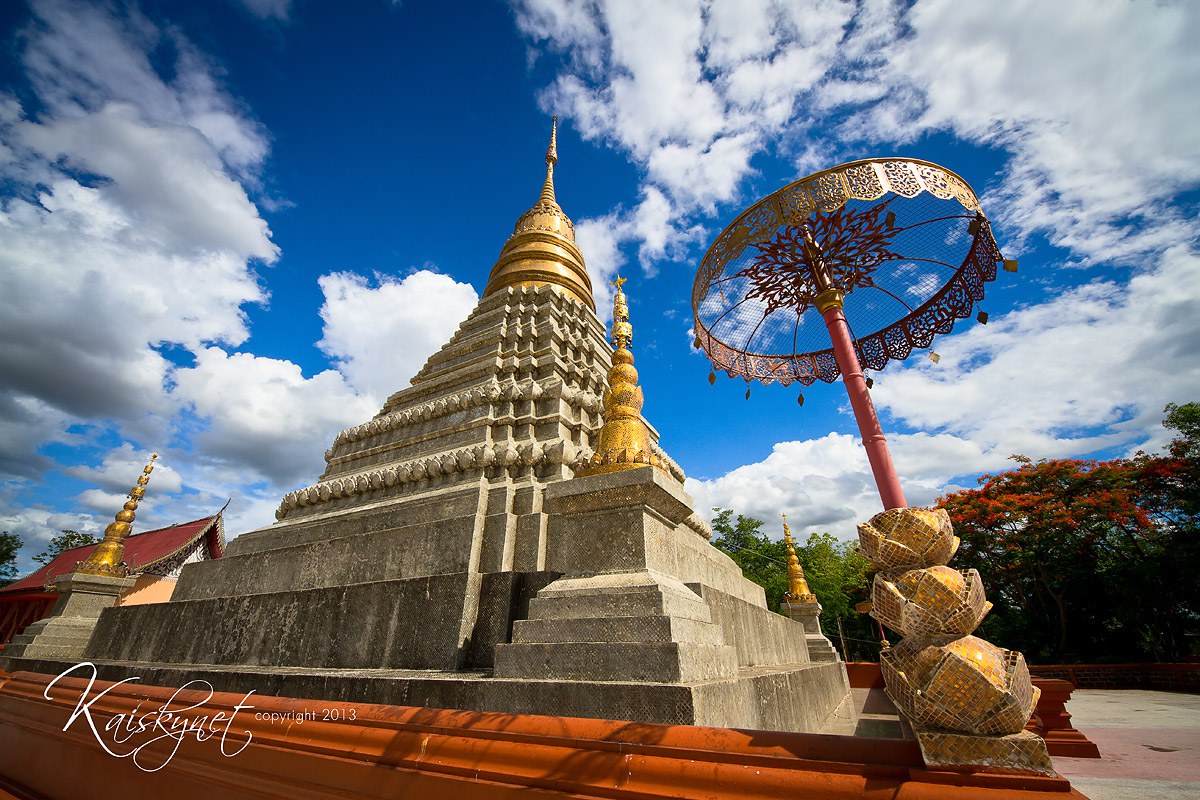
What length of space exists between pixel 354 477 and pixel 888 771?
26.4ft

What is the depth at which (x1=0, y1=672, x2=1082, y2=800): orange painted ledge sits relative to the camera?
5.54 ft

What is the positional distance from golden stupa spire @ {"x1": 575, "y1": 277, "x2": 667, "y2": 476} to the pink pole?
6.12 feet

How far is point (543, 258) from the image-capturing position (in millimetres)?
13859

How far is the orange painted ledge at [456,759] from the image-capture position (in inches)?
66.5

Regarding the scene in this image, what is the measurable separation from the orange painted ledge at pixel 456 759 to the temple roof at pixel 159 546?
75.0 feet

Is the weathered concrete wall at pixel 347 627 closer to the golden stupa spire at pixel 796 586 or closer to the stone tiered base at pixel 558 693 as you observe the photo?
the stone tiered base at pixel 558 693

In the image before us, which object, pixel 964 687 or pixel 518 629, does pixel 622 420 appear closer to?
pixel 518 629

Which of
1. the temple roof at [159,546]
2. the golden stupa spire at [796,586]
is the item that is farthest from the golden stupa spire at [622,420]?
the temple roof at [159,546]

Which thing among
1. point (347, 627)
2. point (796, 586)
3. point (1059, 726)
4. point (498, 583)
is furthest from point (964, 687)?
point (796, 586)

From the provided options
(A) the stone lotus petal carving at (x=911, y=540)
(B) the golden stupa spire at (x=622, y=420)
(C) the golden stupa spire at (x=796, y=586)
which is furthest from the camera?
(C) the golden stupa spire at (x=796, y=586)

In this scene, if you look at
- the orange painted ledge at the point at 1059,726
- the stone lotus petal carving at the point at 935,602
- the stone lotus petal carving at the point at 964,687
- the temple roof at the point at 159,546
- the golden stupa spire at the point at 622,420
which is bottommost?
the orange painted ledge at the point at 1059,726

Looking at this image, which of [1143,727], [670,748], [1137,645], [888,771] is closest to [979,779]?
[888,771]

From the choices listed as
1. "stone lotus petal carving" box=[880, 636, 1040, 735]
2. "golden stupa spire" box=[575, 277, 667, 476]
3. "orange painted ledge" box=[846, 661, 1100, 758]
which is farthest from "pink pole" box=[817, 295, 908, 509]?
"orange painted ledge" box=[846, 661, 1100, 758]

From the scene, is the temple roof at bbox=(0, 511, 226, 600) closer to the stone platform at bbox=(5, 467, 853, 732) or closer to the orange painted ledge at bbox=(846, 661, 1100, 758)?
the stone platform at bbox=(5, 467, 853, 732)
